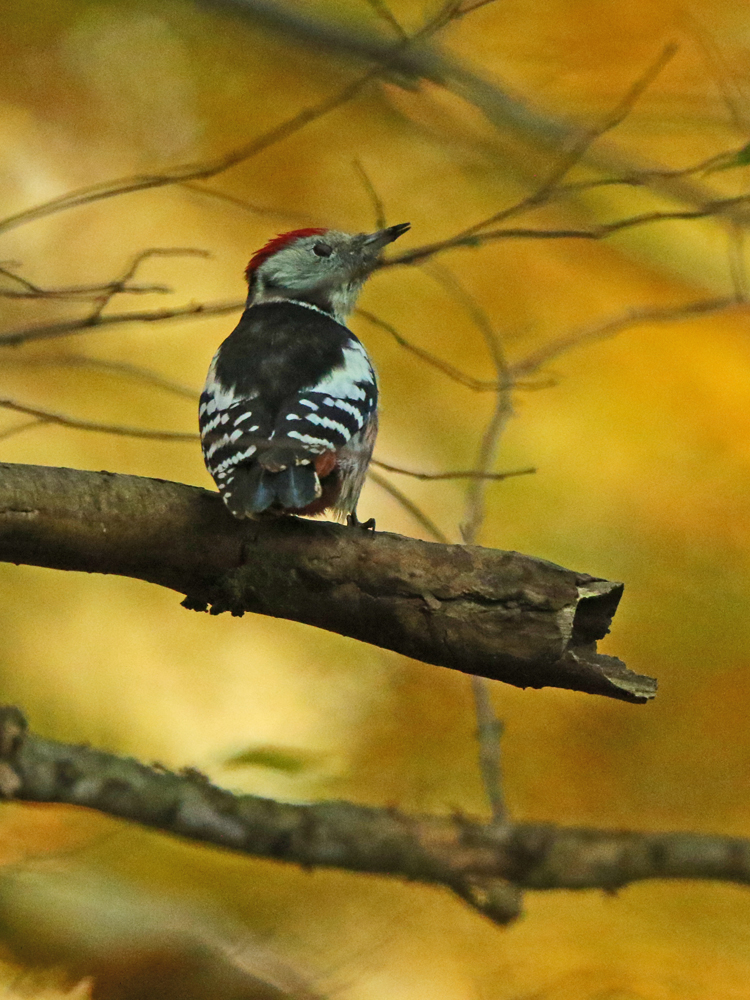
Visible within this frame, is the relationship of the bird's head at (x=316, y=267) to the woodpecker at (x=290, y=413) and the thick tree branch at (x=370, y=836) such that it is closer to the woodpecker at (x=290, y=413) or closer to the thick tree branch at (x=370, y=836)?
the woodpecker at (x=290, y=413)

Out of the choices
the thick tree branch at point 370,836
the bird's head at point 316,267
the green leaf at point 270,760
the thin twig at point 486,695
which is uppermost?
the bird's head at point 316,267

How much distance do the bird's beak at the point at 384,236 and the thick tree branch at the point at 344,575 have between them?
1.98 m

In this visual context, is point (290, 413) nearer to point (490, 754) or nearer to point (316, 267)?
point (490, 754)

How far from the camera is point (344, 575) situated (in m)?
2.85

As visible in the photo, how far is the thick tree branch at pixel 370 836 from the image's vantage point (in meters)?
2.78

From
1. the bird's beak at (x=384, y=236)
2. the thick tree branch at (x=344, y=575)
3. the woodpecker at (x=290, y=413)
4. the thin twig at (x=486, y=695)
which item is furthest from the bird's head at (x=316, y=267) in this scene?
the thick tree branch at (x=344, y=575)

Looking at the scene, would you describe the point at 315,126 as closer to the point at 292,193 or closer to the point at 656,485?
the point at 292,193

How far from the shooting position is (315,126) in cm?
627

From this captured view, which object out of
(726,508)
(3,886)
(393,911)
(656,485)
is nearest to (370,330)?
(656,485)

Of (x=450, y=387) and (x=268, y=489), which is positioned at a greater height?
(x=450, y=387)

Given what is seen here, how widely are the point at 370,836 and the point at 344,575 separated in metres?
0.66

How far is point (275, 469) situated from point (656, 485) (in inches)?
134

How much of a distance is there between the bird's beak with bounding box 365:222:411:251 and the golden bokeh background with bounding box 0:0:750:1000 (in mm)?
610

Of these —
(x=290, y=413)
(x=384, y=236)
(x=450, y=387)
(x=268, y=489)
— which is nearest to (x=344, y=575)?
(x=268, y=489)
